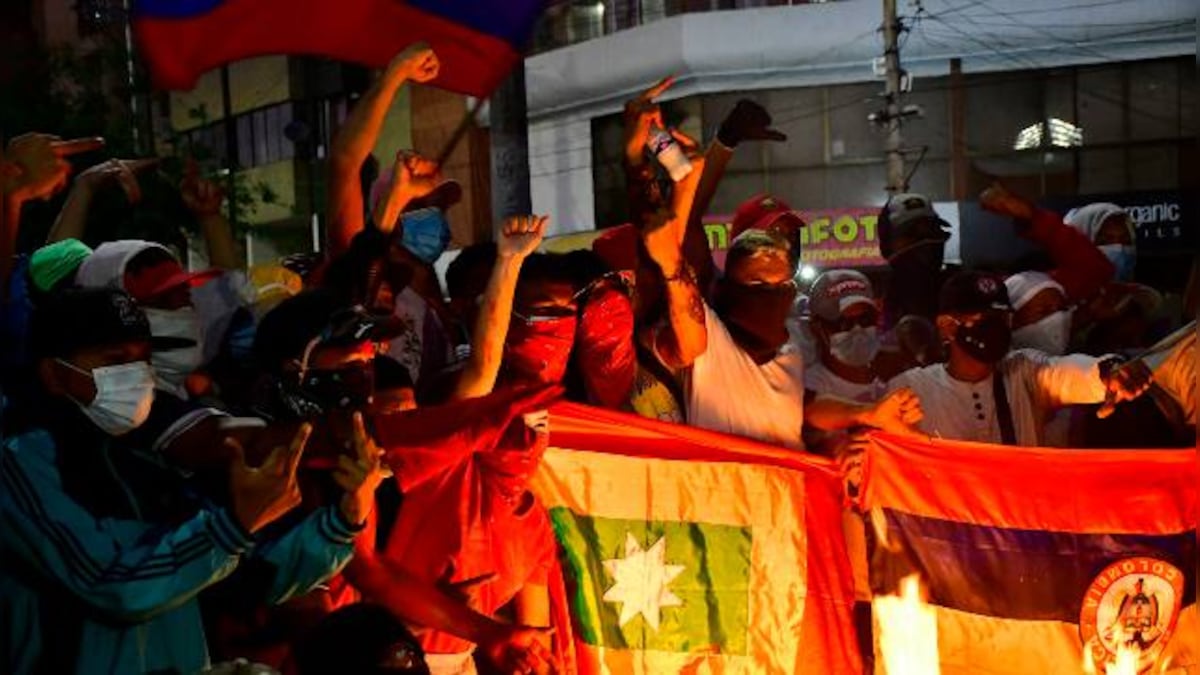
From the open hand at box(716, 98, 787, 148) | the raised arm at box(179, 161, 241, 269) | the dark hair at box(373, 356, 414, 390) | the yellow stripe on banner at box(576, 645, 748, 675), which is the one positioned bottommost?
the yellow stripe on banner at box(576, 645, 748, 675)

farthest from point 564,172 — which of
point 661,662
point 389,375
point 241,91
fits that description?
point 389,375

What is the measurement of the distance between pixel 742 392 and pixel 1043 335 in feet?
5.15

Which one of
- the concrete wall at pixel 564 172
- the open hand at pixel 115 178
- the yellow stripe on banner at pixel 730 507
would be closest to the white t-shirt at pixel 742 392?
the yellow stripe on banner at pixel 730 507

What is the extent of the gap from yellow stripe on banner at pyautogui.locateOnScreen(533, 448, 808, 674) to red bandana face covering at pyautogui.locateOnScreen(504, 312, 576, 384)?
47 centimetres

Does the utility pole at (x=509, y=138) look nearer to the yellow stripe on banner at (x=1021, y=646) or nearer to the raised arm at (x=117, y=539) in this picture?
the yellow stripe on banner at (x=1021, y=646)

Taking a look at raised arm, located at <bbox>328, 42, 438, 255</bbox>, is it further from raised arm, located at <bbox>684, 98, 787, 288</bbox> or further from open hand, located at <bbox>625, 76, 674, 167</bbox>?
raised arm, located at <bbox>684, 98, 787, 288</bbox>

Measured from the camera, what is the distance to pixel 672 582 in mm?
5762

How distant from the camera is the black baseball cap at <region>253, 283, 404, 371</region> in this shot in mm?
4262

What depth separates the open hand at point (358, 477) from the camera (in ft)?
12.8

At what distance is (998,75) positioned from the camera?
27375 millimetres

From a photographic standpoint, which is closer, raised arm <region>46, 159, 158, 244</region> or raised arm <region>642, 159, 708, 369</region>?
raised arm <region>642, 159, 708, 369</region>

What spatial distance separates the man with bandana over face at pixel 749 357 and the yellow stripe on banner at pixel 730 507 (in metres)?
0.16

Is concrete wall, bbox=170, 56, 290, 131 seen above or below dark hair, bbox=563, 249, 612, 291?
above

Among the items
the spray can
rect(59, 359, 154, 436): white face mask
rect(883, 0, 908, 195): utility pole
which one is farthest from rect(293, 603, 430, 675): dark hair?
rect(883, 0, 908, 195): utility pole
